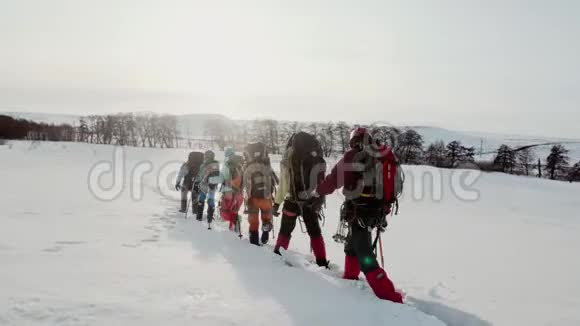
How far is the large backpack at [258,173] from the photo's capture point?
7211 millimetres

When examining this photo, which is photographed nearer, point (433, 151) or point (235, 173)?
point (235, 173)

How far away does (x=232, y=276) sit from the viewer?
4383 millimetres

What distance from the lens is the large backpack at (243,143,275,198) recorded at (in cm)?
721

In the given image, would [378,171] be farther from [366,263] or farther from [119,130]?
[119,130]

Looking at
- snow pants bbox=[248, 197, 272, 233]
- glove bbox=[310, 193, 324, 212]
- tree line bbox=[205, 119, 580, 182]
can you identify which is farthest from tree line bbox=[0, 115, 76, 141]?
glove bbox=[310, 193, 324, 212]

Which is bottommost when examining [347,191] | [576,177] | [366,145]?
[576,177]

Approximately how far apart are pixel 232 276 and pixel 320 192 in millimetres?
1645

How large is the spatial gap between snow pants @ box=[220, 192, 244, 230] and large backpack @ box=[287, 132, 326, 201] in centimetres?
329

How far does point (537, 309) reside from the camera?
5.37m

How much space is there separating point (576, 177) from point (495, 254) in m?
63.3

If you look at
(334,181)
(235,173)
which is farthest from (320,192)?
(235,173)

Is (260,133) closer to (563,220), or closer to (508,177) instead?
(508,177)

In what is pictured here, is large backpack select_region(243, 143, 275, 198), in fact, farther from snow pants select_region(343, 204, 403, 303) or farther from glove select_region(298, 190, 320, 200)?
snow pants select_region(343, 204, 403, 303)

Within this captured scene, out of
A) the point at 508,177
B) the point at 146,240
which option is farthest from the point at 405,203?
the point at 146,240
